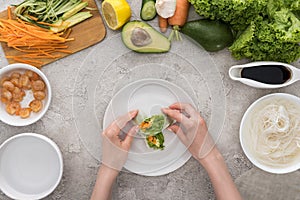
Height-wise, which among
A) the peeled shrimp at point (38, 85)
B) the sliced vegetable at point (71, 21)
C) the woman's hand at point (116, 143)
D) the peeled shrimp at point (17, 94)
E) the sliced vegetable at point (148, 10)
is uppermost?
the sliced vegetable at point (148, 10)

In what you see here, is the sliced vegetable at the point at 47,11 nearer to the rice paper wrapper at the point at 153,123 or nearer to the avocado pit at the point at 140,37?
the avocado pit at the point at 140,37

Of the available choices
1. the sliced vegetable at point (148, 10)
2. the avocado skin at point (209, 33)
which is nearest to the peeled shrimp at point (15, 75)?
the sliced vegetable at point (148, 10)

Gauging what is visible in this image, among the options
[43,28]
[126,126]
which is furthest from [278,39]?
Answer: [43,28]

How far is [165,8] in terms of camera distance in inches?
58.5

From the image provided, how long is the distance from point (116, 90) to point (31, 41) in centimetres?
32

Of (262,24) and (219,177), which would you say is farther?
(219,177)

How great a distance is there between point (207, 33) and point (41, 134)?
639 mm

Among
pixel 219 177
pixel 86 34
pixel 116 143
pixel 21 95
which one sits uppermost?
pixel 86 34

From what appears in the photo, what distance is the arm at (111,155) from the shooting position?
1495 millimetres

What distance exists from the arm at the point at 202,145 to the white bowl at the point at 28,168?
0.40m

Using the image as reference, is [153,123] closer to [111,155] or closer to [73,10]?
[111,155]

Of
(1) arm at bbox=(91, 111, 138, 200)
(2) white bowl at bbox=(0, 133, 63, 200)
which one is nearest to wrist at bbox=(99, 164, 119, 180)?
(1) arm at bbox=(91, 111, 138, 200)

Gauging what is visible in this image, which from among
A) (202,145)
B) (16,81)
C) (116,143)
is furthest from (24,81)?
(202,145)

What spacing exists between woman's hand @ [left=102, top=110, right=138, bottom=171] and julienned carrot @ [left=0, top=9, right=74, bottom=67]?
29 centimetres
